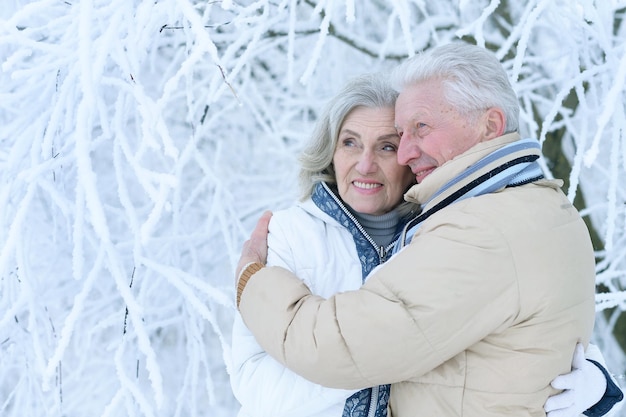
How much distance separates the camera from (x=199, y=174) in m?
4.34

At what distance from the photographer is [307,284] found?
192 centimetres

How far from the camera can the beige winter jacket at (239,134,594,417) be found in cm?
142

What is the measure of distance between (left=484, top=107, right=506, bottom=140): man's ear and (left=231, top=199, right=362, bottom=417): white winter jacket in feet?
1.78

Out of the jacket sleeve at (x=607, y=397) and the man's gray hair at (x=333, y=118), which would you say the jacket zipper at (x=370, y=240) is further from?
the jacket sleeve at (x=607, y=397)

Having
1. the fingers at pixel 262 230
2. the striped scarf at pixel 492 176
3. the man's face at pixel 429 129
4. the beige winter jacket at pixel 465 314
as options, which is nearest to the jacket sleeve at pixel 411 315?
the beige winter jacket at pixel 465 314

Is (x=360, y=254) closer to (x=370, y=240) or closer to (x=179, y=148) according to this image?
(x=370, y=240)

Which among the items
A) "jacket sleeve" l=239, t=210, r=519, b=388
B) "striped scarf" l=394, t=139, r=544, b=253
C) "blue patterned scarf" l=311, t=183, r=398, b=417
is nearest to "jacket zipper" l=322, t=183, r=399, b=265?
"blue patterned scarf" l=311, t=183, r=398, b=417

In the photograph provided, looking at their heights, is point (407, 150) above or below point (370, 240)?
above

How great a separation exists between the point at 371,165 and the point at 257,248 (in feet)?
1.48

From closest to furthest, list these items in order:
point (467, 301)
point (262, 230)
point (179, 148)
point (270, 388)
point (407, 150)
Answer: point (467, 301)
point (270, 388)
point (407, 150)
point (262, 230)
point (179, 148)

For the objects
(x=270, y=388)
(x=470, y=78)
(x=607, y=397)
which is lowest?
(x=607, y=397)

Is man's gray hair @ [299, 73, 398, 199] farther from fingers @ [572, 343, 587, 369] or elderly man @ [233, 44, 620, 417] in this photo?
fingers @ [572, 343, 587, 369]

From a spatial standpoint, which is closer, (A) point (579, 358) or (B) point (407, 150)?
(A) point (579, 358)

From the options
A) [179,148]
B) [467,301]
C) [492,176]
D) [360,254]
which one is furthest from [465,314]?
[179,148]
